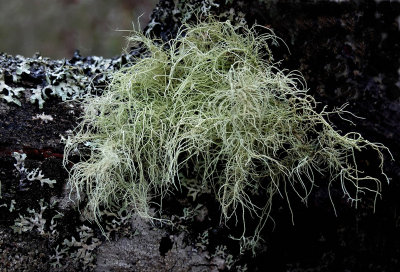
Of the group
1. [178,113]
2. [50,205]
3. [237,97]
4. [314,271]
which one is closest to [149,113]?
[178,113]

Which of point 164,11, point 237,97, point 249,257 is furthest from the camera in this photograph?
point 164,11

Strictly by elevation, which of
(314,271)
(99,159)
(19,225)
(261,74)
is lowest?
(314,271)

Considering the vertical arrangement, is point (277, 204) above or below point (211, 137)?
below

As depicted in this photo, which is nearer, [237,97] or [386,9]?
[237,97]

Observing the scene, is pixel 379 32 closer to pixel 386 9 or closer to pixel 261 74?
pixel 386 9
